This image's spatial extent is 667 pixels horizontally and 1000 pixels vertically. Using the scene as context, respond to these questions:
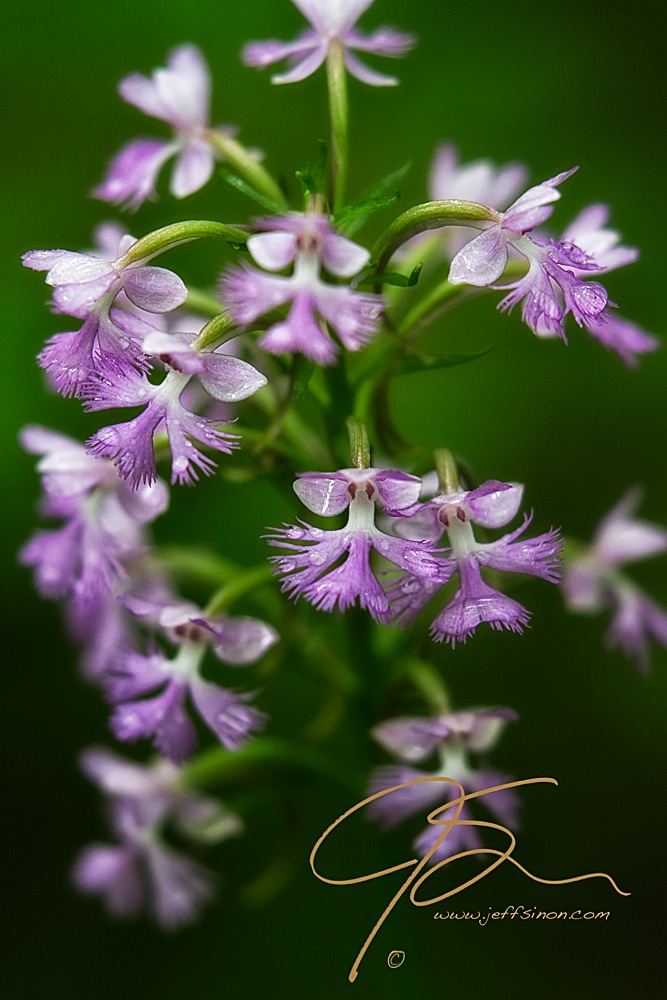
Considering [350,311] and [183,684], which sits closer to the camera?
[350,311]

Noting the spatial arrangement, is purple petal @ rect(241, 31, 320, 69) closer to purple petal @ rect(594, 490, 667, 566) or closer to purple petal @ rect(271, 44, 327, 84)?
purple petal @ rect(271, 44, 327, 84)

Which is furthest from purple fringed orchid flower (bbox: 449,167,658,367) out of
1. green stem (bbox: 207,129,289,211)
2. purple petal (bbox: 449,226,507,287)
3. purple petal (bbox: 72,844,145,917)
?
purple petal (bbox: 72,844,145,917)

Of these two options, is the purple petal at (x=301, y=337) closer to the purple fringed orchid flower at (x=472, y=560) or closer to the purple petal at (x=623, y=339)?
the purple fringed orchid flower at (x=472, y=560)

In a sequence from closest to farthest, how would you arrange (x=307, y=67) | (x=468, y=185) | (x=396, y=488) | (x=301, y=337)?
(x=301, y=337) < (x=396, y=488) < (x=307, y=67) < (x=468, y=185)

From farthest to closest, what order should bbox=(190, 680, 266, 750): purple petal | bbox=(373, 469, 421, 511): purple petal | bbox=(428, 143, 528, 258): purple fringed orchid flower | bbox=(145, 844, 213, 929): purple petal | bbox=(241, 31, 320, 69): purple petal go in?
bbox=(145, 844, 213, 929): purple petal → bbox=(428, 143, 528, 258): purple fringed orchid flower → bbox=(241, 31, 320, 69): purple petal → bbox=(190, 680, 266, 750): purple petal → bbox=(373, 469, 421, 511): purple petal

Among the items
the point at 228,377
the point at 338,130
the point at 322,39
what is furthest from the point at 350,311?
the point at 322,39

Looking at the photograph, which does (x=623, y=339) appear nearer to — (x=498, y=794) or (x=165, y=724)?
(x=498, y=794)

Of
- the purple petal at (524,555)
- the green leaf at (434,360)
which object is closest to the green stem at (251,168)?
the green leaf at (434,360)
